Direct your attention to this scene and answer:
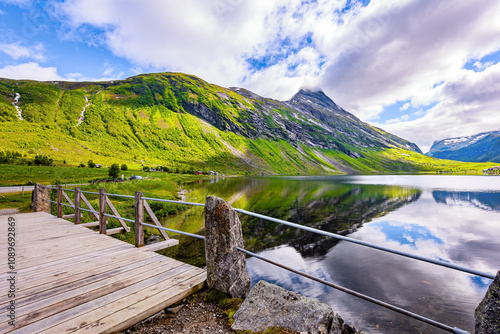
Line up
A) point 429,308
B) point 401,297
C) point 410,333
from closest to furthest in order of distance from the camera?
point 410,333 → point 429,308 → point 401,297

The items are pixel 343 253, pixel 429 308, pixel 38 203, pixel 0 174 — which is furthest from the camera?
pixel 0 174

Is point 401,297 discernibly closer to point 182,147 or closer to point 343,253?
point 343,253

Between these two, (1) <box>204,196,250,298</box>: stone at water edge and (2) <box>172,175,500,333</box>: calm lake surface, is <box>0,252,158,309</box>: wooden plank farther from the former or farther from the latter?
(2) <box>172,175,500,333</box>: calm lake surface

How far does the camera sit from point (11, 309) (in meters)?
4.14

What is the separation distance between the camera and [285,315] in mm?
4090

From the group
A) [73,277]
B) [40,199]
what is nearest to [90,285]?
[73,277]

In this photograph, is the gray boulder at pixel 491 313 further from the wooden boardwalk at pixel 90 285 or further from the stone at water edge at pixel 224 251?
the wooden boardwalk at pixel 90 285

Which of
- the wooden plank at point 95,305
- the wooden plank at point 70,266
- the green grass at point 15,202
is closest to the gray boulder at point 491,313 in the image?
the wooden plank at point 95,305

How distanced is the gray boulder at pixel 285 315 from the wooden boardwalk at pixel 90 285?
1.39m

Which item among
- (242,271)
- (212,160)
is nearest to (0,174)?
(242,271)

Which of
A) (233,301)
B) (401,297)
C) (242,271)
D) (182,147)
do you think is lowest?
(401,297)

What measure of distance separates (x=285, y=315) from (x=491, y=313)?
2.80 metres

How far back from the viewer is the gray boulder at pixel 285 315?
386cm

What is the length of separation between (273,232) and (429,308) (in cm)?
1285
